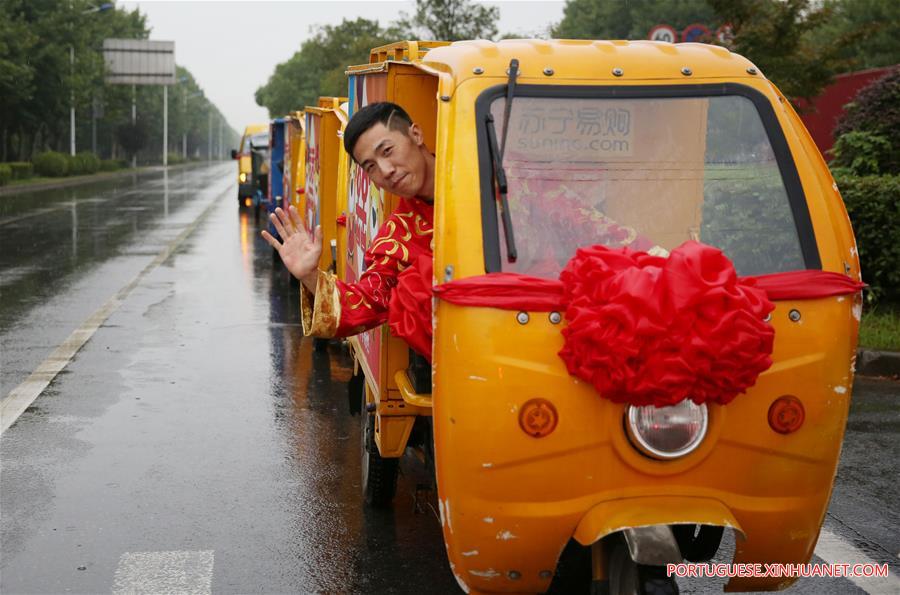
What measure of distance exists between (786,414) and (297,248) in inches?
68.6

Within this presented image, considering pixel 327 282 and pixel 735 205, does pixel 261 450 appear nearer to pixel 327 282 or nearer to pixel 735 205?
pixel 327 282

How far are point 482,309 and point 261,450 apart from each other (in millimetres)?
3668

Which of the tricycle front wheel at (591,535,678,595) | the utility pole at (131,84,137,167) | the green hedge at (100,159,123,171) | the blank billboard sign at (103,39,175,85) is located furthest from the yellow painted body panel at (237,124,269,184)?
the utility pole at (131,84,137,167)

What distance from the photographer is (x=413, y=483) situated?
6.38 metres

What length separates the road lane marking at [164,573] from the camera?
4801mm

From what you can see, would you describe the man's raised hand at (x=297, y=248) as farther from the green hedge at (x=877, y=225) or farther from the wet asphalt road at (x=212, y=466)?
the green hedge at (x=877, y=225)

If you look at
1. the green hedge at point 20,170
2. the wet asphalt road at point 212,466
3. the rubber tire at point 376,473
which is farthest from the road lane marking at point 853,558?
the green hedge at point 20,170

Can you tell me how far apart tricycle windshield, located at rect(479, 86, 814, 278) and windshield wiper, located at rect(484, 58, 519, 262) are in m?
0.03

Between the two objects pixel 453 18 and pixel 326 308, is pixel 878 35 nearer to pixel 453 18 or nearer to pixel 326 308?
pixel 453 18

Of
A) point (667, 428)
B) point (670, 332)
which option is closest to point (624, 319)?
point (670, 332)

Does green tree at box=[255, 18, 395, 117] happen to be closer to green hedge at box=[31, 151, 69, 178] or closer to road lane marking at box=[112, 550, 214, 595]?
green hedge at box=[31, 151, 69, 178]

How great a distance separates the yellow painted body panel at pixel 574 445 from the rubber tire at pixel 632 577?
0.51 feet

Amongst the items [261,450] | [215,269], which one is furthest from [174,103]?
[261,450]

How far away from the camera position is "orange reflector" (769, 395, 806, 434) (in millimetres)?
3736
